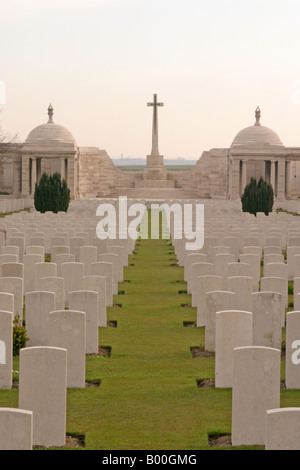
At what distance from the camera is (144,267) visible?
2102 cm

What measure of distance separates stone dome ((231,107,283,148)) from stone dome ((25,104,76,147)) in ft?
46.5

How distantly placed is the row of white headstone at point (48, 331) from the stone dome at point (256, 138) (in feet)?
185

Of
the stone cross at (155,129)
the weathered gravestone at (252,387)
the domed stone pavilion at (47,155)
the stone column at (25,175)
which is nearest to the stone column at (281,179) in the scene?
the stone cross at (155,129)

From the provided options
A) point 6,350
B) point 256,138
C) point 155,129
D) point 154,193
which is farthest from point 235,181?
point 6,350

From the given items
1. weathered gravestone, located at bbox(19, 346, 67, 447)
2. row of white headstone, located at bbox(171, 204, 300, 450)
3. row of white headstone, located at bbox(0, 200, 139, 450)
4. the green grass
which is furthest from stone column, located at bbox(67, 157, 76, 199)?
weathered gravestone, located at bbox(19, 346, 67, 447)

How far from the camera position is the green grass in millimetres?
7613

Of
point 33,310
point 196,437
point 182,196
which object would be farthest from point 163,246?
point 182,196

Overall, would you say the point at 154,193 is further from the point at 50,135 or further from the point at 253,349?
the point at 253,349

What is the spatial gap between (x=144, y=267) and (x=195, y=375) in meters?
11.4

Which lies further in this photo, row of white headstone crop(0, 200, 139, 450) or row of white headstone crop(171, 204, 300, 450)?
row of white headstone crop(0, 200, 139, 450)

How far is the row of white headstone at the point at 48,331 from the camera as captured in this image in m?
7.40

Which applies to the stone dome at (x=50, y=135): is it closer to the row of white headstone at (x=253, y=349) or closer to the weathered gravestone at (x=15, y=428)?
the row of white headstone at (x=253, y=349)

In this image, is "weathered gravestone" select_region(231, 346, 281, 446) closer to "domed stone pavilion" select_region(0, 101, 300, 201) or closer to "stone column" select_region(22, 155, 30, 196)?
"domed stone pavilion" select_region(0, 101, 300, 201)
